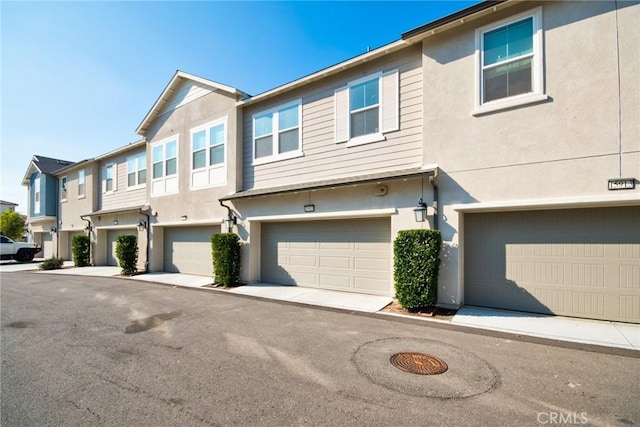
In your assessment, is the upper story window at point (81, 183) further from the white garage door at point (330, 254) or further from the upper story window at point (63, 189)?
the white garage door at point (330, 254)

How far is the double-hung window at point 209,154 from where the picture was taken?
11.0 meters

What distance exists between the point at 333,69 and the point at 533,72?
4750 millimetres

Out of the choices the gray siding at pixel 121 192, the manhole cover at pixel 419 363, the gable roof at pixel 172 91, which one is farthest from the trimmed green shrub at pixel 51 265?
the manhole cover at pixel 419 363

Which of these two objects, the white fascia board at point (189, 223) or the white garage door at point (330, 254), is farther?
the white fascia board at point (189, 223)

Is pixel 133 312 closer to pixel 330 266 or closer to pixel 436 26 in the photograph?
pixel 330 266

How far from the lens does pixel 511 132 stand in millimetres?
6070

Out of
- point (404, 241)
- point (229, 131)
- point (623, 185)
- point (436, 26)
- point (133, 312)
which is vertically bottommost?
point (133, 312)

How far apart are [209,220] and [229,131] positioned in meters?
3.33

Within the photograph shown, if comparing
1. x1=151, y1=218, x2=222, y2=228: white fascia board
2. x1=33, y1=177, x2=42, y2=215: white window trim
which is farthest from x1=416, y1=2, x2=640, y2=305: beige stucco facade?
x1=33, y1=177, x2=42, y2=215: white window trim

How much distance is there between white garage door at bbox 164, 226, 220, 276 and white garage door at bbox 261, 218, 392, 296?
9.21ft

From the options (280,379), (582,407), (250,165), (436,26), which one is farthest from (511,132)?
(250,165)

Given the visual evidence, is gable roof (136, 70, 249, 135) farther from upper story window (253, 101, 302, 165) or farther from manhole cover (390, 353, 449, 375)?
manhole cover (390, 353, 449, 375)

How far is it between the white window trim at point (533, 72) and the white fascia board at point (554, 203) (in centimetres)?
196

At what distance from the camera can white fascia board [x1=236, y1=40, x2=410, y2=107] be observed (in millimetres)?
7511
